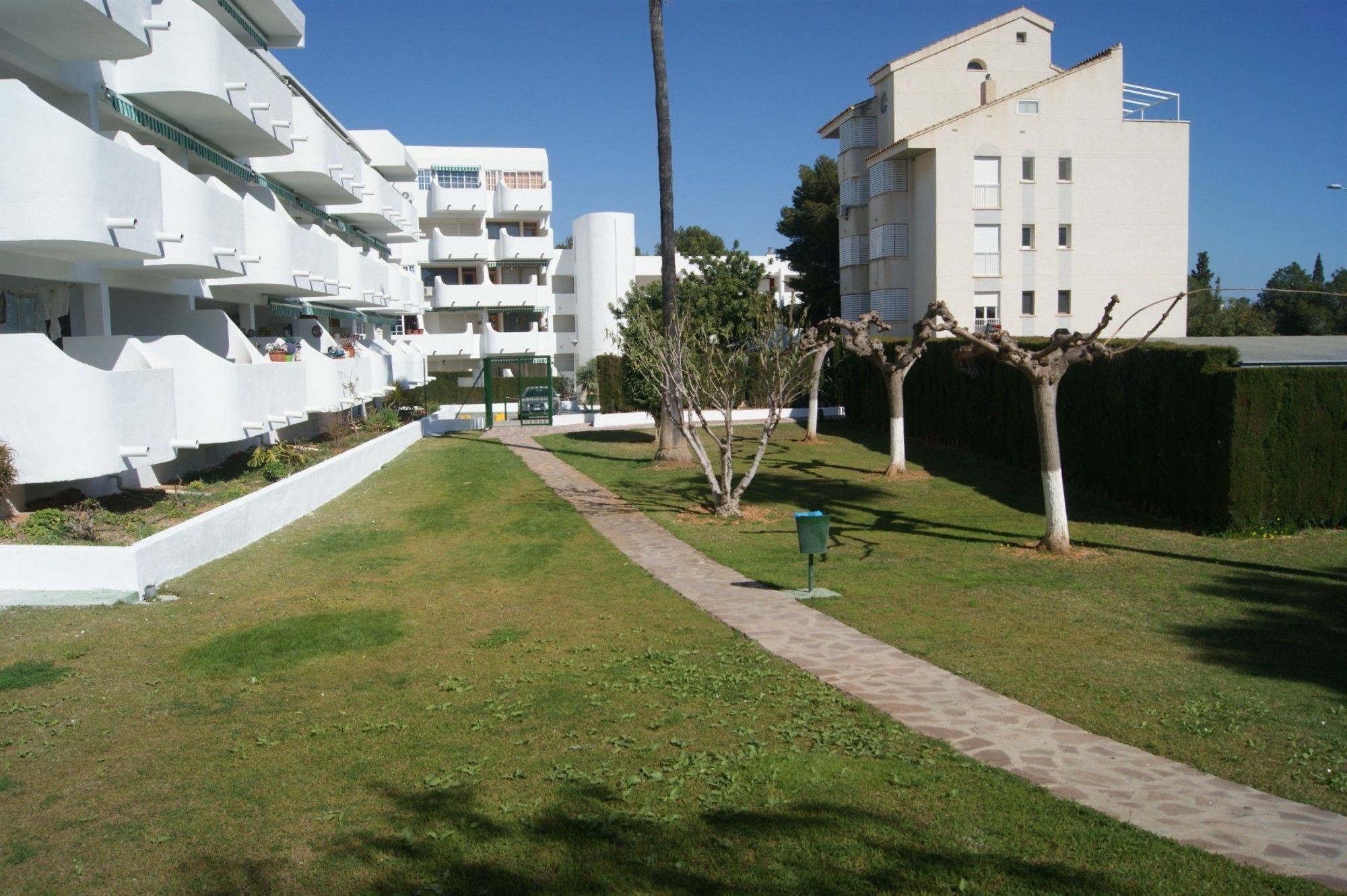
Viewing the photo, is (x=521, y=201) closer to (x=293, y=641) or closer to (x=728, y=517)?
(x=728, y=517)

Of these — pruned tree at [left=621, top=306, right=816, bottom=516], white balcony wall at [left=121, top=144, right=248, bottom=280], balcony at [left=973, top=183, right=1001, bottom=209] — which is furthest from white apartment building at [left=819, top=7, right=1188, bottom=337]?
white balcony wall at [left=121, top=144, right=248, bottom=280]

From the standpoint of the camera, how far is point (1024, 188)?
3803cm

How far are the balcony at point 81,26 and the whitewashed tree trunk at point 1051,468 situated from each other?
12548mm

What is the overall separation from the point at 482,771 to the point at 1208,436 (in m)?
12.6

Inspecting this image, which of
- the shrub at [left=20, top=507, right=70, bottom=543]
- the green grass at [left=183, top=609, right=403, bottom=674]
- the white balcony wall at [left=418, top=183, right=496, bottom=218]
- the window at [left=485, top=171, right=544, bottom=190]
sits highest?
the window at [left=485, top=171, right=544, bottom=190]

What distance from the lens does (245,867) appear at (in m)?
5.26

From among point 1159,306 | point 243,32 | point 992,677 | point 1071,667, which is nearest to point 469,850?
point 992,677

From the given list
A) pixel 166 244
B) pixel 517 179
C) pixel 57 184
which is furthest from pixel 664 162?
pixel 517 179

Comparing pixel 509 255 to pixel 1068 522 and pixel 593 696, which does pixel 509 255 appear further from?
pixel 593 696

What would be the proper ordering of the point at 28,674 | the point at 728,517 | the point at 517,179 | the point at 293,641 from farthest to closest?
the point at 517,179
the point at 728,517
the point at 293,641
the point at 28,674

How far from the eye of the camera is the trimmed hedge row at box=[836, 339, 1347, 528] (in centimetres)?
1474

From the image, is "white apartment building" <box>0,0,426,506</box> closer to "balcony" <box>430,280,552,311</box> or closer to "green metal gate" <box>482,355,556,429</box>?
"green metal gate" <box>482,355,556,429</box>

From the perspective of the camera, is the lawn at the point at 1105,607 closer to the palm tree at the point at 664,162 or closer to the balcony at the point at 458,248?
the palm tree at the point at 664,162

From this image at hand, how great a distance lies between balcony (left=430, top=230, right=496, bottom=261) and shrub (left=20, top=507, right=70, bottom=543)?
44.6m
